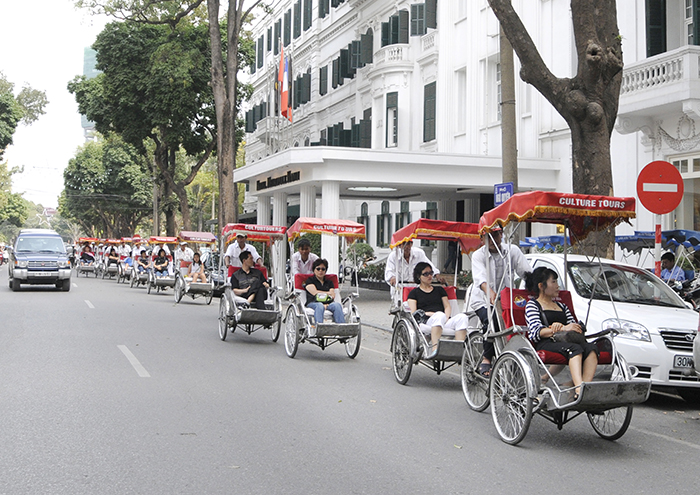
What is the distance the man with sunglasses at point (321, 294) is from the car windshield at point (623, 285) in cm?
369

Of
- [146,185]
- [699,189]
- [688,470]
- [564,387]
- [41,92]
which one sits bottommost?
[688,470]

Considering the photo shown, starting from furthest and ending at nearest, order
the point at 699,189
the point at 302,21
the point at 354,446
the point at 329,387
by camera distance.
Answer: the point at 302,21 < the point at 699,189 < the point at 329,387 < the point at 354,446

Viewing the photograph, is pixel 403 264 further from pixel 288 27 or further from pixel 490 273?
pixel 288 27

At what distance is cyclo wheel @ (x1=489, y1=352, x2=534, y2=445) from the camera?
7129mm

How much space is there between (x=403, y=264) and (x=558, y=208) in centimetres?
491

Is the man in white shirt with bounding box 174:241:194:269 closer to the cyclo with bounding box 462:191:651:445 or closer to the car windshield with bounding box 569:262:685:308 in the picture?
the car windshield with bounding box 569:262:685:308

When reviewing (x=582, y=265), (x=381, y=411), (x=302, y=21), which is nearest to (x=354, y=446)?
(x=381, y=411)

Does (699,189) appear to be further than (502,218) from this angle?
Yes

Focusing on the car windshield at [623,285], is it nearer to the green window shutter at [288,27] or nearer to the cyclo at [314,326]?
the cyclo at [314,326]

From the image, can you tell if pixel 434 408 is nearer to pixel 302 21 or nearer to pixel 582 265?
pixel 582 265

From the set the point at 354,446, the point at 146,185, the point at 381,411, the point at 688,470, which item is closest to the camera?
the point at 688,470

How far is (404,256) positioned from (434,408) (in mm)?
3974

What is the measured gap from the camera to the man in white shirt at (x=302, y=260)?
14.1m

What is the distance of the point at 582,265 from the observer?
1110 centimetres
